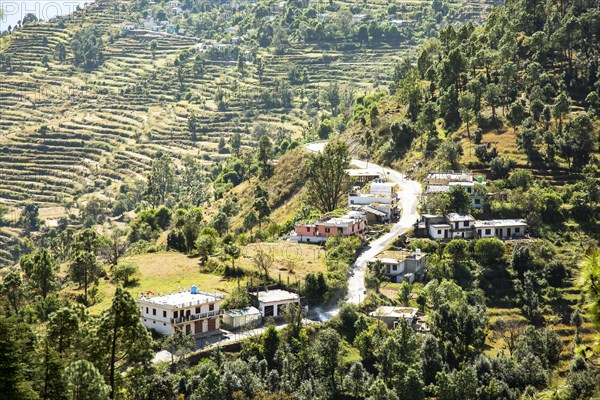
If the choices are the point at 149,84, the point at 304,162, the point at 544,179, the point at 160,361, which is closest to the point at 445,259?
the point at 544,179

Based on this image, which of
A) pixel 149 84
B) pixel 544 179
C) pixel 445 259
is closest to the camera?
pixel 445 259

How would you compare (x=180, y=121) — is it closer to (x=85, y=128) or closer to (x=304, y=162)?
(x=85, y=128)

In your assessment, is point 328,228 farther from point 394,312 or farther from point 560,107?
point 560,107

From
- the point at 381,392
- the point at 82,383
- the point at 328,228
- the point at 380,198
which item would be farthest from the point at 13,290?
the point at 380,198

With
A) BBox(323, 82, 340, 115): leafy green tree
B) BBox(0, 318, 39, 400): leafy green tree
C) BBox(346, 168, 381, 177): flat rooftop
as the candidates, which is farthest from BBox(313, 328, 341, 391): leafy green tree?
BBox(323, 82, 340, 115): leafy green tree

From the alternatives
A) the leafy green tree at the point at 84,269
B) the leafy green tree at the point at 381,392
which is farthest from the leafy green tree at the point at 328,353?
the leafy green tree at the point at 84,269

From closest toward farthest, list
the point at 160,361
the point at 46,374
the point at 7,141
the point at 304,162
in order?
the point at 46,374, the point at 160,361, the point at 304,162, the point at 7,141
